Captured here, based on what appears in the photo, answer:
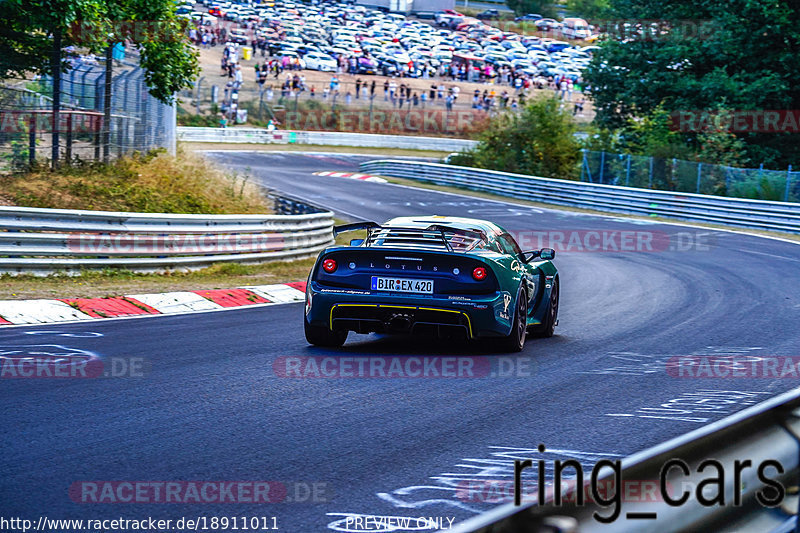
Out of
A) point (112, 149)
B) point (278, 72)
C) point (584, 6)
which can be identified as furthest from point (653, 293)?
point (584, 6)

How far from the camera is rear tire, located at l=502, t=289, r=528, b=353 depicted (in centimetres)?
940

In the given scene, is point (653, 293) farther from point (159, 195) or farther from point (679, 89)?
point (679, 89)

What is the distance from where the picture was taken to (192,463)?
537 cm

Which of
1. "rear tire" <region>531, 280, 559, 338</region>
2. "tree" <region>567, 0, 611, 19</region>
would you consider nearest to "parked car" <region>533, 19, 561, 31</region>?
"tree" <region>567, 0, 611, 19</region>

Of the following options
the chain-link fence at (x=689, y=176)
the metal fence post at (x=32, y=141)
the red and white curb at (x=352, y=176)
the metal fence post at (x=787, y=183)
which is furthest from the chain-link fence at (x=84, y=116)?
the red and white curb at (x=352, y=176)

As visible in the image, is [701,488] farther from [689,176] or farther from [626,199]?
[689,176]

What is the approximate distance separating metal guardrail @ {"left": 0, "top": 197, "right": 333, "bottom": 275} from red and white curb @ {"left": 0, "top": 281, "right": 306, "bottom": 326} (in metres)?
1.56

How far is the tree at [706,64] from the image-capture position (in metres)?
36.7

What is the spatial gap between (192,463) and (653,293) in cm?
1161

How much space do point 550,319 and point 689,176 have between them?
2543 cm

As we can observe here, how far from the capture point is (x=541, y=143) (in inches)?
1658

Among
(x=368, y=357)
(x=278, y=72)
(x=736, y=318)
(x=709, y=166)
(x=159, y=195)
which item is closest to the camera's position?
(x=368, y=357)

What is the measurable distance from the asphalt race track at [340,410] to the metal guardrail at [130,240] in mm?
3093

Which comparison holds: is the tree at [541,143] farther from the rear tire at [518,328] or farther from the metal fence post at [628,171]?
the rear tire at [518,328]
